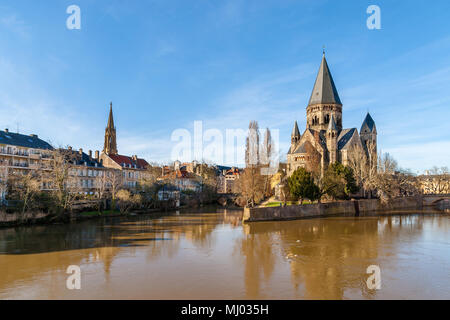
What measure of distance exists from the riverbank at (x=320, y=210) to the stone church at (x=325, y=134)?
10.1 metres

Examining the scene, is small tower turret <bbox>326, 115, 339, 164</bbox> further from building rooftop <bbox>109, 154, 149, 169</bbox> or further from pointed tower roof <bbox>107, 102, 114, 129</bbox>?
pointed tower roof <bbox>107, 102, 114, 129</bbox>

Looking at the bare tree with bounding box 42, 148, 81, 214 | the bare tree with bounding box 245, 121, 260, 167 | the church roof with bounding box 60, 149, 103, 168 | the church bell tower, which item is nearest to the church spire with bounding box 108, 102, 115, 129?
the church roof with bounding box 60, 149, 103, 168

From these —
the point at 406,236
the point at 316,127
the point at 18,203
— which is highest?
the point at 316,127

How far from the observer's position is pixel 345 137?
61219 mm

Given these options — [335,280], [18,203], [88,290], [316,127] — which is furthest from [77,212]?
[316,127]

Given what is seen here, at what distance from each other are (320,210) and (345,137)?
26005 mm

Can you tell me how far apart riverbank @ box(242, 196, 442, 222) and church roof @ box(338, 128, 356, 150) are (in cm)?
1346

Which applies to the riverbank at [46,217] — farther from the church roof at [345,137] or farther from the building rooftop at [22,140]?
the church roof at [345,137]

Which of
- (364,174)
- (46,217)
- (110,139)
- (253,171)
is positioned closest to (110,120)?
(110,139)

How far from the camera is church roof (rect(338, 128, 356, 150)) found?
59.3 metres

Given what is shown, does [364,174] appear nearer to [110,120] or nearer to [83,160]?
[83,160]
